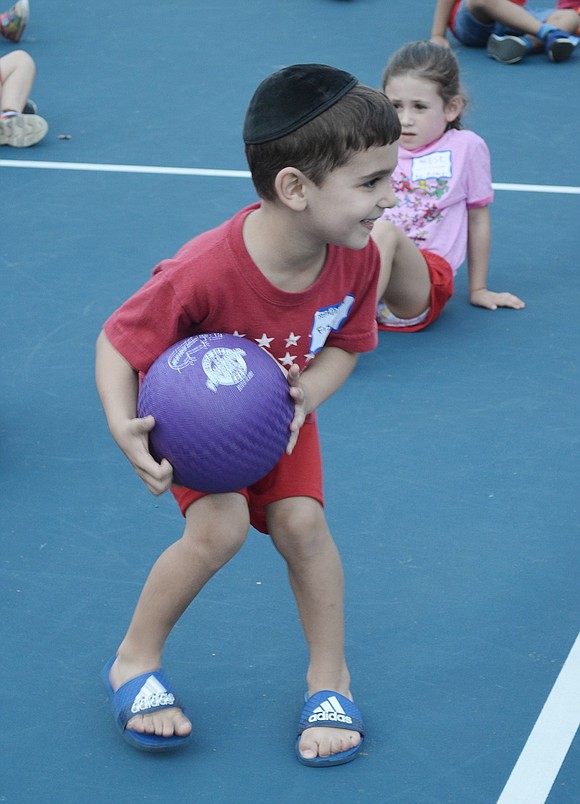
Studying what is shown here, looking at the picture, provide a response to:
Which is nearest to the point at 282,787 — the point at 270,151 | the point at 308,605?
the point at 308,605

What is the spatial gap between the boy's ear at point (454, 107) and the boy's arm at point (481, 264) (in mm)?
399

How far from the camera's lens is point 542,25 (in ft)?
27.9

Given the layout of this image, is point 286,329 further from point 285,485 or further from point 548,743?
point 548,743

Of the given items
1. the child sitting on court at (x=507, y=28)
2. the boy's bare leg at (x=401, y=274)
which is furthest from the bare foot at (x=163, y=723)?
the child sitting on court at (x=507, y=28)

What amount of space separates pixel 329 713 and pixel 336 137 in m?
1.35

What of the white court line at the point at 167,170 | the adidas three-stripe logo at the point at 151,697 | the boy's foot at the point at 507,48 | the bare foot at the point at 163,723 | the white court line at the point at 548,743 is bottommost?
the boy's foot at the point at 507,48

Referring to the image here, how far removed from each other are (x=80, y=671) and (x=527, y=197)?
391 cm

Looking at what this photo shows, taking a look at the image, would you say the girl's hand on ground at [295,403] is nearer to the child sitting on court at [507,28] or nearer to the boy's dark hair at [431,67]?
the boy's dark hair at [431,67]

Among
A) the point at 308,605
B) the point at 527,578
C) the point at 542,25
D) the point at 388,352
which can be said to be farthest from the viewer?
the point at 542,25

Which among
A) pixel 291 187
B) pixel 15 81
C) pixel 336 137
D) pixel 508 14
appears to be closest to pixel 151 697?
pixel 291 187

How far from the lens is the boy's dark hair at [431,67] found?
4.98 metres

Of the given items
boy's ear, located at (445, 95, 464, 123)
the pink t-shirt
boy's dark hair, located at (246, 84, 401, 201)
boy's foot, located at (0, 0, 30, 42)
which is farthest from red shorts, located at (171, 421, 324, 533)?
boy's foot, located at (0, 0, 30, 42)

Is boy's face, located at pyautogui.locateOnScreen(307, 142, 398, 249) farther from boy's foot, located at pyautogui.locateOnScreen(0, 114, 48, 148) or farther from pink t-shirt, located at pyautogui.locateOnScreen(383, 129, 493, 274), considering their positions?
boy's foot, located at pyautogui.locateOnScreen(0, 114, 48, 148)

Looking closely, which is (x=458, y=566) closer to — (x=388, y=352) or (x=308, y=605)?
(x=308, y=605)
